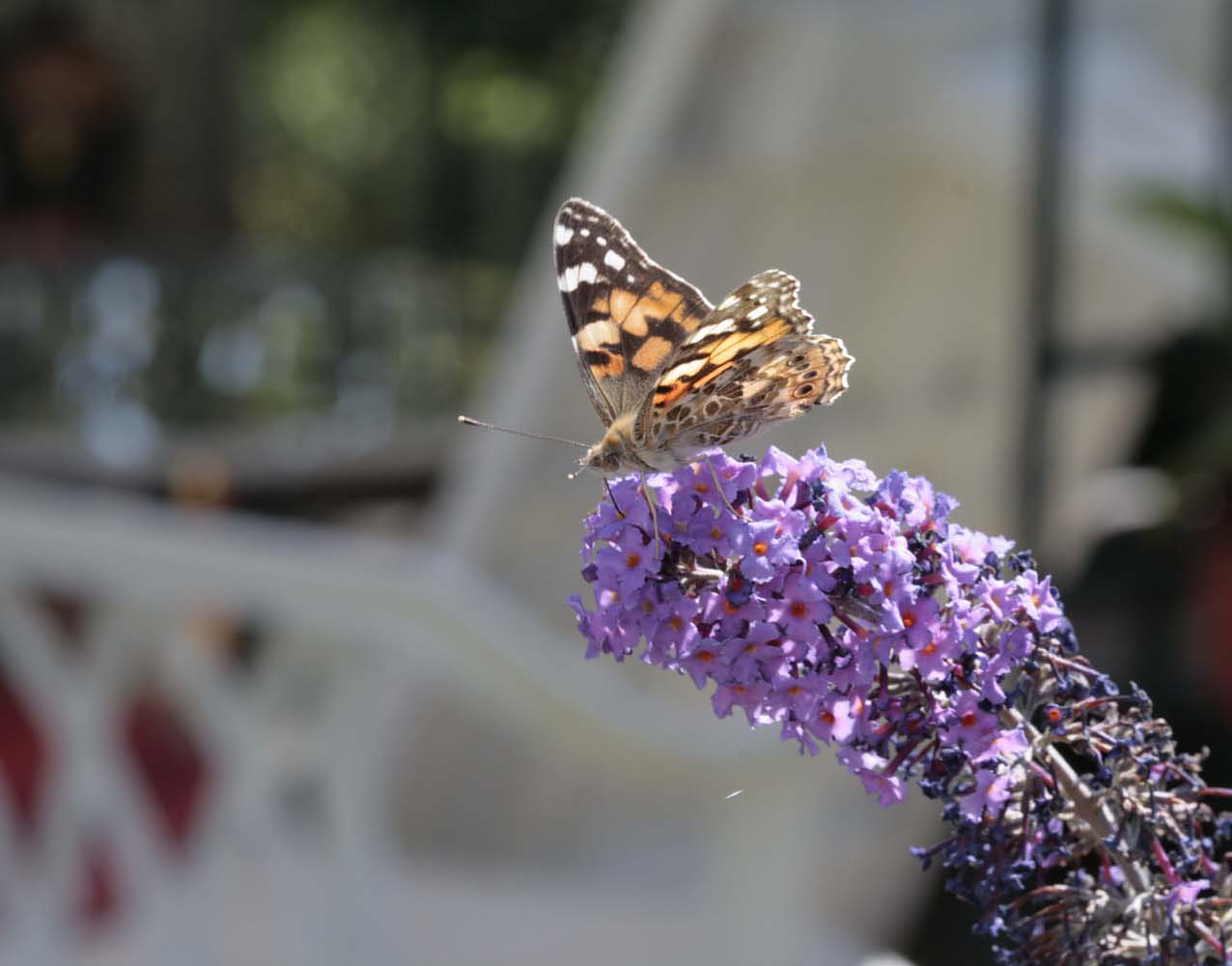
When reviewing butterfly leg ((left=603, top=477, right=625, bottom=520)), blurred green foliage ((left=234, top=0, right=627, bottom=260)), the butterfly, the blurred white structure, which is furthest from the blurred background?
blurred green foliage ((left=234, top=0, right=627, bottom=260))

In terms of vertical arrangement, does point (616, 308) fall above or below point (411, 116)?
below

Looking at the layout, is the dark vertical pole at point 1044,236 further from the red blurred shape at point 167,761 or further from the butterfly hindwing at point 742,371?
the butterfly hindwing at point 742,371

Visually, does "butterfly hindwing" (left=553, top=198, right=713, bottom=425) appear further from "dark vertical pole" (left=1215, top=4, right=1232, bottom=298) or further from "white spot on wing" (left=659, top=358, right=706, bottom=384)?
"dark vertical pole" (left=1215, top=4, right=1232, bottom=298)

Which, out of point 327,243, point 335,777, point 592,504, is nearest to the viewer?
point 335,777

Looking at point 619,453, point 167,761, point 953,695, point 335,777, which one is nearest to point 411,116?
point 167,761

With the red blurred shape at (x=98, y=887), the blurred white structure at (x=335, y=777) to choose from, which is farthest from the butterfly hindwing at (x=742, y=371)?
the red blurred shape at (x=98, y=887)

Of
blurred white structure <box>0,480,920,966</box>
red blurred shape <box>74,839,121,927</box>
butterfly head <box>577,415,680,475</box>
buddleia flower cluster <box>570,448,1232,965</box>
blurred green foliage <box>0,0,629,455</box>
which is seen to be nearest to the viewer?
buddleia flower cluster <box>570,448,1232,965</box>

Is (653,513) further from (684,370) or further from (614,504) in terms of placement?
(684,370)
